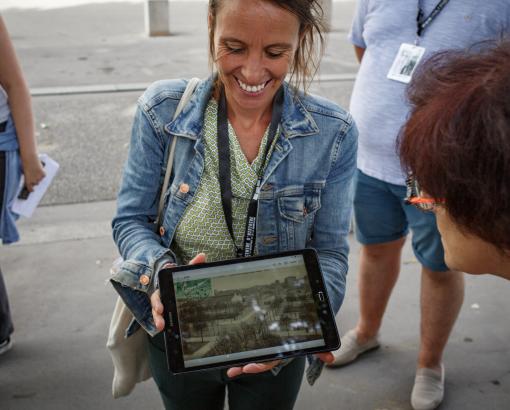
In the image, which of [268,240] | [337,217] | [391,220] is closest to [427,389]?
[391,220]

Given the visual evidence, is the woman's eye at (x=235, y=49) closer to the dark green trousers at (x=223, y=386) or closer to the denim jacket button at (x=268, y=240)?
the denim jacket button at (x=268, y=240)

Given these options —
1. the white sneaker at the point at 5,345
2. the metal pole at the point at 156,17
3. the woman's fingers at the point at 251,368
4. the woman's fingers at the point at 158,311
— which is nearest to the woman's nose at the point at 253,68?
the woman's fingers at the point at 158,311

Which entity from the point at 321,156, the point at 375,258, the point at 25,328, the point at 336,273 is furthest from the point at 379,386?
the point at 25,328

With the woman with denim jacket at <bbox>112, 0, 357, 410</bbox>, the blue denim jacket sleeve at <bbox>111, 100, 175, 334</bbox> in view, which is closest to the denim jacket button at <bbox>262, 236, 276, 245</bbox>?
the woman with denim jacket at <bbox>112, 0, 357, 410</bbox>

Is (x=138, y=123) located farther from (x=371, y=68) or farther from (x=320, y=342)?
(x=371, y=68)

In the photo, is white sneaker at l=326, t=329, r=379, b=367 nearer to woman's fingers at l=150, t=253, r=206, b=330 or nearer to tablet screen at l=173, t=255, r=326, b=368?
tablet screen at l=173, t=255, r=326, b=368

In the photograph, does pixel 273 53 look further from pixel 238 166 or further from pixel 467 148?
pixel 467 148

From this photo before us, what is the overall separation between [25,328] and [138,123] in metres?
1.98

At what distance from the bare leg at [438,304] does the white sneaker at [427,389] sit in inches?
4.4

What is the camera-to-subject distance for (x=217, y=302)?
1543 millimetres

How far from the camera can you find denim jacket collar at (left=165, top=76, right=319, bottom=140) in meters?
1.66

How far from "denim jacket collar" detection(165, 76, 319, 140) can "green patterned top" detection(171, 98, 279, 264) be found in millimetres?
36

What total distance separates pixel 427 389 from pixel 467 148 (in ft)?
6.52

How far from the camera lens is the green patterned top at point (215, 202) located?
166 centimetres
